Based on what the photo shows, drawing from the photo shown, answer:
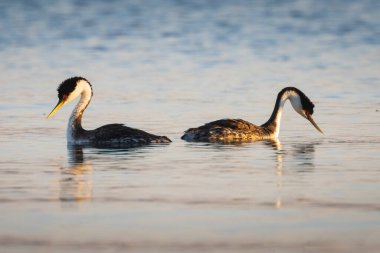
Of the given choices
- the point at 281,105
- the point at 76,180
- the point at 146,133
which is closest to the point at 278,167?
the point at 76,180

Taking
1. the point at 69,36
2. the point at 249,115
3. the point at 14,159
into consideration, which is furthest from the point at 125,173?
the point at 69,36

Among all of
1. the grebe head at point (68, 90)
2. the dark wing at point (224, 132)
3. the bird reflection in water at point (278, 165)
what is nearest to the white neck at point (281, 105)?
the dark wing at point (224, 132)

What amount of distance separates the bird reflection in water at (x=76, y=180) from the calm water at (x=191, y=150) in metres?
0.03

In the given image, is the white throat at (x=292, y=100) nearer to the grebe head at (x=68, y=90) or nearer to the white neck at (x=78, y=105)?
the white neck at (x=78, y=105)

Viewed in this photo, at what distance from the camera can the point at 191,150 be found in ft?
58.0

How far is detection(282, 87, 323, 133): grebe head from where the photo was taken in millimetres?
20875

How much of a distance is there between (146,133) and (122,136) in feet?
1.21

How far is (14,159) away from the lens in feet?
54.0

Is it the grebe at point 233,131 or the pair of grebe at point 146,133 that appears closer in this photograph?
the pair of grebe at point 146,133

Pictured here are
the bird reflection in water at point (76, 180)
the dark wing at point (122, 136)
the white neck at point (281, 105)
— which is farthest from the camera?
the white neck at point (281, 105)

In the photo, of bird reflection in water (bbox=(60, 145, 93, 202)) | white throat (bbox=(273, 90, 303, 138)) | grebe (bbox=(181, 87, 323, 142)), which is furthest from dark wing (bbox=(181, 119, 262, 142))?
bird reflection in water (bbox=(60, 145, 93, 202))

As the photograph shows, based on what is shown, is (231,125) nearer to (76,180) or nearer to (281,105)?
(281,105)

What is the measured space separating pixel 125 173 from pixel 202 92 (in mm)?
11144

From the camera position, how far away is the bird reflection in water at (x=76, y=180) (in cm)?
1325
